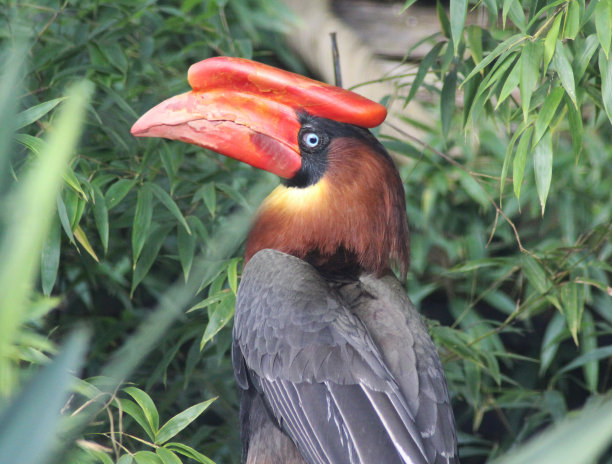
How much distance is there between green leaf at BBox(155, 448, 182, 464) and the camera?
1.30 m

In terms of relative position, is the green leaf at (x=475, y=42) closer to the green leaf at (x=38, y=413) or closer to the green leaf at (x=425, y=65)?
the green leaf at (x=425, y=65)

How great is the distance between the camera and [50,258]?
4.87 feet

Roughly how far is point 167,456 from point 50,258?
44 centimetres

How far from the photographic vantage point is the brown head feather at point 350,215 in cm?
166

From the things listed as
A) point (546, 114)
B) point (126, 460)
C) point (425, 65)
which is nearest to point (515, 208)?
point (425, 65)

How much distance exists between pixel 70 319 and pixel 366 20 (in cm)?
177

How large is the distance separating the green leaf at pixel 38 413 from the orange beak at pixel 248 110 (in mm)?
1178

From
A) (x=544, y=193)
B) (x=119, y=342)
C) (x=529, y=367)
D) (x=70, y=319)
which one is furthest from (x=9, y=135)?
(x=529, y=367)

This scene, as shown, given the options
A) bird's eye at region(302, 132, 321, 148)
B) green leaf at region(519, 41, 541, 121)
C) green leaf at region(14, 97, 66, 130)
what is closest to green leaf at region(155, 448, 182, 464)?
green leaf at region(14, 97, 66, 130)

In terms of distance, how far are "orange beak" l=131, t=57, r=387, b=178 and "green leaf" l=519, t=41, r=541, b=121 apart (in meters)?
0.33

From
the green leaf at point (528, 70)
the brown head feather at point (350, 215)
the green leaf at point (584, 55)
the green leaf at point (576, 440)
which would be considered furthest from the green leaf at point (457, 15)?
the green leaf at point (576, 440)

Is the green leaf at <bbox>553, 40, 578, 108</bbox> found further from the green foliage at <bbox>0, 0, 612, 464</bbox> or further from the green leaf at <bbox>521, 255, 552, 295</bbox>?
the green leaf at <bbox>521, 255, 552, 295</bbox>

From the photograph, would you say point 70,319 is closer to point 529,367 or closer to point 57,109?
point 57,109

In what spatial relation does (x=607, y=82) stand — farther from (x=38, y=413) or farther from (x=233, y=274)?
(x=38, y=413)
